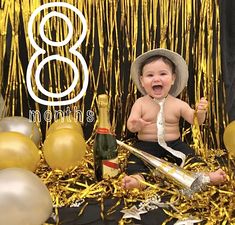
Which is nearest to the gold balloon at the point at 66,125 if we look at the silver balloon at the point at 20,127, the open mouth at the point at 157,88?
the silver balloon at the point at 20,127

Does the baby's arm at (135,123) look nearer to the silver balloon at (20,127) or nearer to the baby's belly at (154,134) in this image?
the baby's belly at (154,134)

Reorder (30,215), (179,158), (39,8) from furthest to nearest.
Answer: (39,8) < (179,158) < (30,215)

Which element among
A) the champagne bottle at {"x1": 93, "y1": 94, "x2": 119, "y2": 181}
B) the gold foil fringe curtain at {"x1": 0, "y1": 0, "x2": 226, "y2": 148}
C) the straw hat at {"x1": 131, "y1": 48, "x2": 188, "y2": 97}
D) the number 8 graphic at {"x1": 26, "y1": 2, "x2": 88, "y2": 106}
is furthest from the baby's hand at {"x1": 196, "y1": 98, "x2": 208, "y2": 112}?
the number 8 graphic at {"x1": 26, "y1": 2, "x2": 88, "y2": 106}

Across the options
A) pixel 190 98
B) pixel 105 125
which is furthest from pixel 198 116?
pixel 105 125

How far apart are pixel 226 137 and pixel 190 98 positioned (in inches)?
12.1

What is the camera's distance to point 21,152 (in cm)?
130

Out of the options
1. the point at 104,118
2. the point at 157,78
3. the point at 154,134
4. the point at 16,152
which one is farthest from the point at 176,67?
the point at 16,152

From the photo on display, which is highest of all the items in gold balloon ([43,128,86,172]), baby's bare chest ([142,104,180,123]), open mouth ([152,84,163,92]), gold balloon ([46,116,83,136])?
open mouth ([152,84,163,92])

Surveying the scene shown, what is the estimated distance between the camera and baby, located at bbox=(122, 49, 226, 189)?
4.99ft

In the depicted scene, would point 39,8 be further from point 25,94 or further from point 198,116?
point 198,116

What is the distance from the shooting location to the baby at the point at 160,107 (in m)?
A: 1.52

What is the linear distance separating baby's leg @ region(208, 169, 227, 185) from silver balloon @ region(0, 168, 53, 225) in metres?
0.51

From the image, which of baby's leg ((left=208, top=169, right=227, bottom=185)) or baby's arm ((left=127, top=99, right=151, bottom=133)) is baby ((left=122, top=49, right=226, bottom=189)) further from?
baby's leg ((left=208, top=169, right=227, bottom=185))

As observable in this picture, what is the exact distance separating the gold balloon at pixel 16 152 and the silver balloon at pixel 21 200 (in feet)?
0.77
